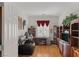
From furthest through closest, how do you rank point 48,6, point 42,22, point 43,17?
point 42,22, point 43,17, point 48,6

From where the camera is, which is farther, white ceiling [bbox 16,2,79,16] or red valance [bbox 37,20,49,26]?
red valance [bbox 37,20,49,26]

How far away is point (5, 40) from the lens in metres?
1.82

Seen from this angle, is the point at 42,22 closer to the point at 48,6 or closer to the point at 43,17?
the point at 43,17

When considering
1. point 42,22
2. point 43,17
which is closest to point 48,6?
point 43,17

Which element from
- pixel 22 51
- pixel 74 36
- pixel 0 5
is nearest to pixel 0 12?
pixel 0 5

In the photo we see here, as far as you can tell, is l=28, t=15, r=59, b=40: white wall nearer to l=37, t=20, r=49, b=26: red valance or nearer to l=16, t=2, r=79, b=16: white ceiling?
l=37, t=20, r=49, b=26: red valance

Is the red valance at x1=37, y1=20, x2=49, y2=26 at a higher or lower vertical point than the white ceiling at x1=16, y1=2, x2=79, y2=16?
lower

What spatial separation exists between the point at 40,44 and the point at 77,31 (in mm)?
3312

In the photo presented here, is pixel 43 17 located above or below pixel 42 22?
above

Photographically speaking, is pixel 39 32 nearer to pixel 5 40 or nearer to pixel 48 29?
pixel 48 29

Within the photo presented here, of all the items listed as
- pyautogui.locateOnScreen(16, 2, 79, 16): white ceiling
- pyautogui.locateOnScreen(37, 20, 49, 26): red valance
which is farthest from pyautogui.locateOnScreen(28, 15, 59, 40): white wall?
pyautogui.locateOnScreen(16, 2, 79, 16): white ceiling

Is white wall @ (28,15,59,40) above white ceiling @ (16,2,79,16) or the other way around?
the other way around

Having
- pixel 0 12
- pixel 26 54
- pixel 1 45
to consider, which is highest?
pixel 0 12

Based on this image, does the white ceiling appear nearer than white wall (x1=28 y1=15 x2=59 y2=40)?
Yes
